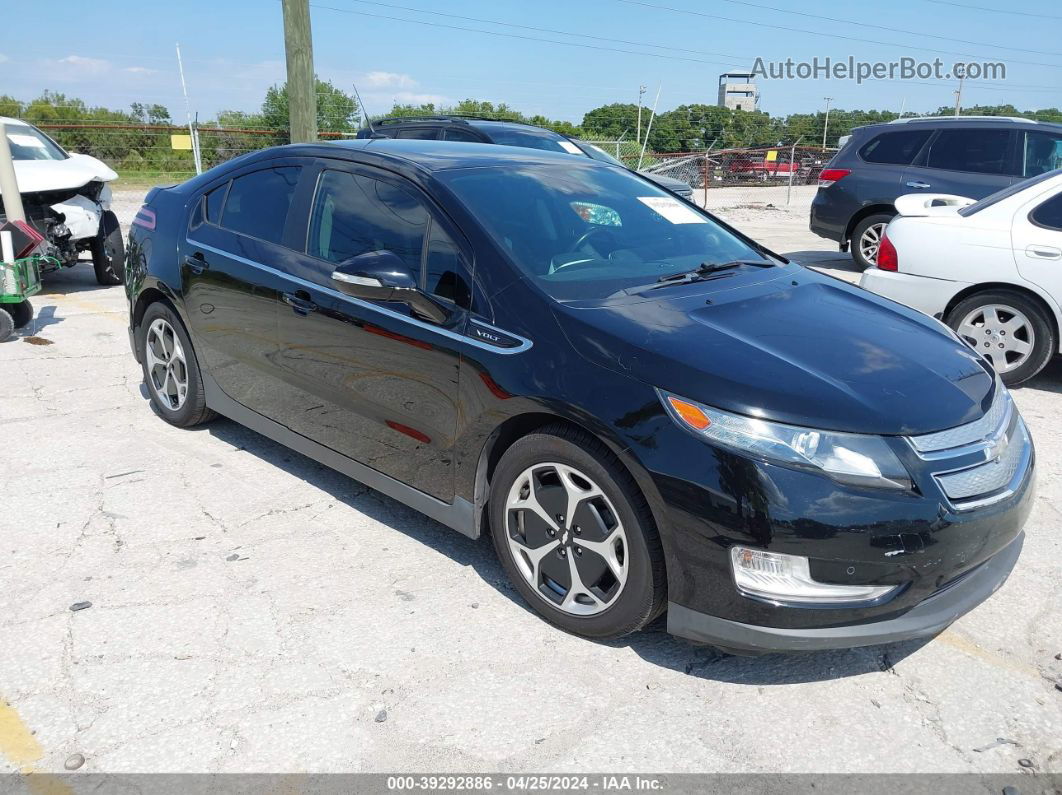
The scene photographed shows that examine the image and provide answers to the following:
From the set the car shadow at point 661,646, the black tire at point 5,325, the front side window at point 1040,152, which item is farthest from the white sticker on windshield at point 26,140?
the front side window at point 1040,152

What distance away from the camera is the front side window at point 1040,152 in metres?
9.44

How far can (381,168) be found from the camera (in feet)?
12.0

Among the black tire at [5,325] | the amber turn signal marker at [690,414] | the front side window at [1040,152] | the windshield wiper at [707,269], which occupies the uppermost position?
the front side window at [1040,152]

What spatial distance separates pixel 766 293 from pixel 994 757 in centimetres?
176

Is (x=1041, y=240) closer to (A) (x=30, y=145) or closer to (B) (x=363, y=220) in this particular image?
(B) (x=363, y=220)

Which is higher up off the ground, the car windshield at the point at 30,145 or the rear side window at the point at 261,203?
the car windshield at the point at 30,145

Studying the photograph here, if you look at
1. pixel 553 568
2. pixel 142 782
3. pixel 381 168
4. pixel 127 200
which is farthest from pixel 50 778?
pixel 127 200

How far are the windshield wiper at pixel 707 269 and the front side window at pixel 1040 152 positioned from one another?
740 cm

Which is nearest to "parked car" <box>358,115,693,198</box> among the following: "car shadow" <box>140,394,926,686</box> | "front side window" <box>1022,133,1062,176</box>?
"front side window" <box>1022,133,1062,176</box>

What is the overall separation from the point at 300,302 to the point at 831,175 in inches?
341

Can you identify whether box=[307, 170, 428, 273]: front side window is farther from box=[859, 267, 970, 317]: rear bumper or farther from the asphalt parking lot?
box=[859, 267, 970, 317]: rear bumper

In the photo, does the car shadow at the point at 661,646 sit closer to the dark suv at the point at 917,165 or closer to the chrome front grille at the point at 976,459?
the chrome front grille at the point at 976,459

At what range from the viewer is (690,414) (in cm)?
259

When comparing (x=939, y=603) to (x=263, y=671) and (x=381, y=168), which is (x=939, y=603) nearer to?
(x=263, y=671)
